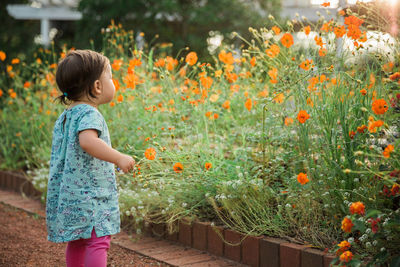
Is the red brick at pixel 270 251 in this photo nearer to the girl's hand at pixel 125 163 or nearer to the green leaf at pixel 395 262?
the green leaf at pixel 395 262

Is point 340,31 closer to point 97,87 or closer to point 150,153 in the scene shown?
point 150,153

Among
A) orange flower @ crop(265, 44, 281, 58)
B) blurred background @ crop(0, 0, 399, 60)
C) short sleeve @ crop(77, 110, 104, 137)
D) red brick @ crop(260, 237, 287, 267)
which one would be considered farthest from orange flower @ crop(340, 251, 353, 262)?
blurred background @ crop(0, 0, 399, 60)

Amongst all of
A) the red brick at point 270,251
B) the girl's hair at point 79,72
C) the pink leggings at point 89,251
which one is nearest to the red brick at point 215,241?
the red brick at point 270,251

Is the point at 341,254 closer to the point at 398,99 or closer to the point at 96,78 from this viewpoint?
the point at 398,99

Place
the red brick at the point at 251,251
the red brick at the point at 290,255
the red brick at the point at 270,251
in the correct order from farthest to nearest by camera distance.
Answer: the red brick at the point at 251,251, the red brick at the point at 270,251, the red brick at the point at 290,255

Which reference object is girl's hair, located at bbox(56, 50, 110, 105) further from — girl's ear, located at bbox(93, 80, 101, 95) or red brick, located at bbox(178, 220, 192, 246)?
red brick, located at bbox(178, 220, 192, 246)

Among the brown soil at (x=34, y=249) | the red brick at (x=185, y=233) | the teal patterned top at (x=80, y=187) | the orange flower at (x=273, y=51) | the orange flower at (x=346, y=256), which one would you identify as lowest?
the brown soil at (x=34, y=249)

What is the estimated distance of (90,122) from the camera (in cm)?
206

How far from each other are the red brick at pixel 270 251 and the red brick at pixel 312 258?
157mm

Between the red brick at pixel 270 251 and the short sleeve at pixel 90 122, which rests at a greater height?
the short sleeve at pixel 90 122

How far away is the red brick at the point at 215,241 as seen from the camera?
2791 mm

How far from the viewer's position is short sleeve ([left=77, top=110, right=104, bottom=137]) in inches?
81.0

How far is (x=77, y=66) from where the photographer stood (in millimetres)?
2133

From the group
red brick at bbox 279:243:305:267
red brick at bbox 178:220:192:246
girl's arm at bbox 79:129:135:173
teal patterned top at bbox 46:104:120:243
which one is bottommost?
red brick at bbox 178:220:192:246
